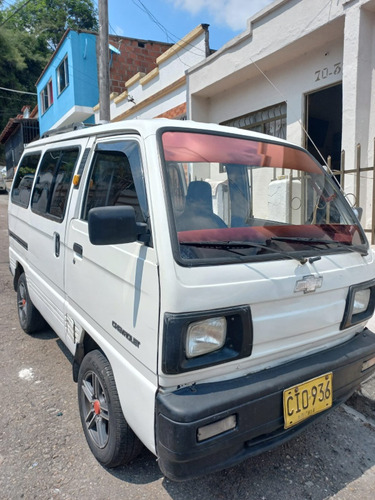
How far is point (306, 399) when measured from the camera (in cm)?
204

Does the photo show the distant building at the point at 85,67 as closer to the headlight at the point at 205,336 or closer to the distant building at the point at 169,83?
the distant building at the point at 169,83

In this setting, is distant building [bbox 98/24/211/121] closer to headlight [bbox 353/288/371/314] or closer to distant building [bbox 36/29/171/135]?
distant building [bbox 36/29/171/135]

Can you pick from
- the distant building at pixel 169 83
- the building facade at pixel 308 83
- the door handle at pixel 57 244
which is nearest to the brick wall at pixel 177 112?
the distant building at pixel 169 83

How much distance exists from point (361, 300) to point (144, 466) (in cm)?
174

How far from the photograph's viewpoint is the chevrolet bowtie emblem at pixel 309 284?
2029 mm

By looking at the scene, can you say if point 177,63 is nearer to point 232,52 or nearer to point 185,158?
point 232,52

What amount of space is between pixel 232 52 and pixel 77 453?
295 inches

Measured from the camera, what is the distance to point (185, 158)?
2.19 m

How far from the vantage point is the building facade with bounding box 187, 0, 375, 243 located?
17.6ft

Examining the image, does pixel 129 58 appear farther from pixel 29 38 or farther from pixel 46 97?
pixel 29 38

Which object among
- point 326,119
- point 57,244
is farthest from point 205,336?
point 326,119

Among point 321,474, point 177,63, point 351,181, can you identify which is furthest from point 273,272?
point 177,63

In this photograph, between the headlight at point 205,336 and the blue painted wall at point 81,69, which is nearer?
the headlight at point 205,336

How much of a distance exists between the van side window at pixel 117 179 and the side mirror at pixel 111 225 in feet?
0.52
